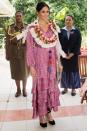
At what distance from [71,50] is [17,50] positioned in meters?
0.91

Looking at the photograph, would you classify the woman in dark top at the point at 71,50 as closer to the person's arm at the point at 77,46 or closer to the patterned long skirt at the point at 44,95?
the person's arm at the point at 77,46

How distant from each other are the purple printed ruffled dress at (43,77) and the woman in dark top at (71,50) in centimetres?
153

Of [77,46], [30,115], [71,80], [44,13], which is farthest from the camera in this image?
[71,80]

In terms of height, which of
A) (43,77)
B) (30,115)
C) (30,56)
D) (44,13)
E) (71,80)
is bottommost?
(30,115)

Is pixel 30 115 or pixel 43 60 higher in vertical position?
pixel 43 60

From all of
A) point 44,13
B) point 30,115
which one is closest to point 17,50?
point 30,115

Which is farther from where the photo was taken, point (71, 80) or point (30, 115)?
point (71, 80)

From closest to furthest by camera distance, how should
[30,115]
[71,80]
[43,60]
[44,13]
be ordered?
[44,13], [43,60], [30,115], [71,80]

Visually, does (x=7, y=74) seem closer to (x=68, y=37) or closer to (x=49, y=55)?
(x=68, y=37)

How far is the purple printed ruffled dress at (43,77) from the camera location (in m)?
4.12

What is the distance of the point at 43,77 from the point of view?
419 cm

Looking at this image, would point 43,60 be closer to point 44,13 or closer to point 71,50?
point 44,13

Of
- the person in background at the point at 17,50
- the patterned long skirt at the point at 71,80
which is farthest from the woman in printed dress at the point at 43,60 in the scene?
the patterned long skirt at the point at 71,80

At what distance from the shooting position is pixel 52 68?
423 cm
